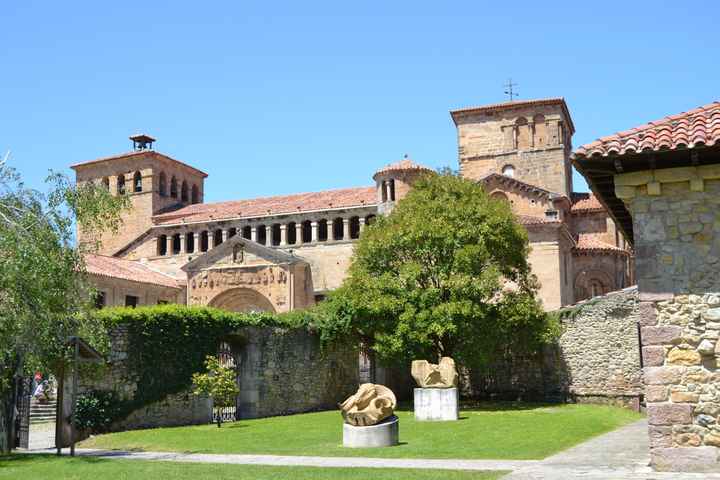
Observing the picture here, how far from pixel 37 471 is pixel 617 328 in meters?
21.4

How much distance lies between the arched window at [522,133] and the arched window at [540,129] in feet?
1.57

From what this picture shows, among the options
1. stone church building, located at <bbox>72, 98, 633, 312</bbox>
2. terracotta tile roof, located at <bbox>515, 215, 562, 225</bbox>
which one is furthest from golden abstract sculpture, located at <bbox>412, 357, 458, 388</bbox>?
stone church building, located at <bbox>72, 98, 633, 312</bbox>

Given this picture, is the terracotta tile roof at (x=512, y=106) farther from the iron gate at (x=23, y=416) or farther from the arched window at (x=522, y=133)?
the iron gate at (x=23, y=416)

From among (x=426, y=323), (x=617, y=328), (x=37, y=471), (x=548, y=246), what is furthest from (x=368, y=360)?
(x=37, y=471)

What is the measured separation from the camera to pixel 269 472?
1362 cm

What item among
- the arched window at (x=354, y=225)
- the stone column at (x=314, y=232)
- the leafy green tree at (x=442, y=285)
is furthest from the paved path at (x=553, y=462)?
the stone column at (x=314, y=232)

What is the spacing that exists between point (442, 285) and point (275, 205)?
84.5ft

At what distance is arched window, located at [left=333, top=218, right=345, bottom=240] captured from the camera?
4941 cm

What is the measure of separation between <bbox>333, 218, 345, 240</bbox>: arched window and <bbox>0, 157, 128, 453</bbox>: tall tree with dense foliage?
31055 millimetres

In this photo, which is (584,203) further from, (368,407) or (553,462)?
(553,462)

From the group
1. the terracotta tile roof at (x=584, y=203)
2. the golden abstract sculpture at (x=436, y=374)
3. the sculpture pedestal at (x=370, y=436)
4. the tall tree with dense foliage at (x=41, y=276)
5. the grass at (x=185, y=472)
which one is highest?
the terracotta tile roof at (x=584, y=203)

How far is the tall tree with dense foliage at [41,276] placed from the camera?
1585 centimetres

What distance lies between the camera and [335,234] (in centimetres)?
4956

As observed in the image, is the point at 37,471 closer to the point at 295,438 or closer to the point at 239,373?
the point at 295,438
